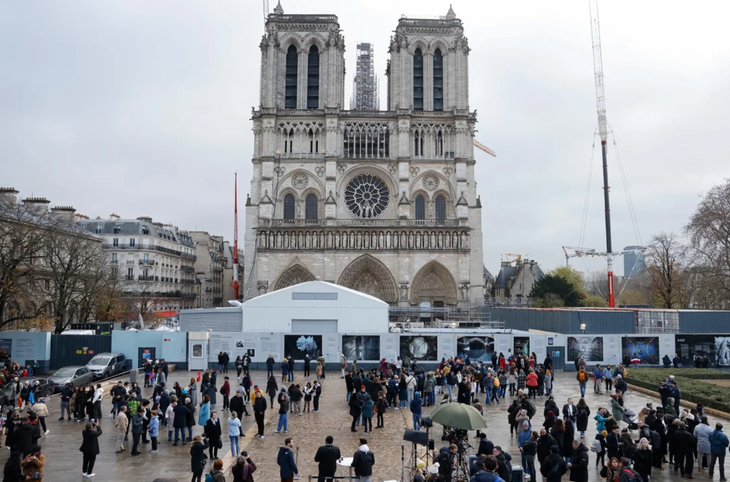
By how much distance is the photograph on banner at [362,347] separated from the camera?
80.8ft

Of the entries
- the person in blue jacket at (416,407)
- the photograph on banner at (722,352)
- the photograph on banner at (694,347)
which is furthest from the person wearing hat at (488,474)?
the photograph on banner at (722,352)

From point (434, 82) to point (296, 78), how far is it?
1235 cm

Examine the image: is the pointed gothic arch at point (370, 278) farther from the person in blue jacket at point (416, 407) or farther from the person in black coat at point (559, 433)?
the person in black coat at point (559, 433)

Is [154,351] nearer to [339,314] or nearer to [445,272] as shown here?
[339,314]

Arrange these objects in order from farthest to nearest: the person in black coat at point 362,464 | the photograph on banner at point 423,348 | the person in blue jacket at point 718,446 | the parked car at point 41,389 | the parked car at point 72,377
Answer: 1. the photograph on banner at point 423,348
2. the parked car at point 72,377
3. the parked car at point 41,389
4. the person in blue jacket at point 718,446
5. the person in black coat at point 362,464

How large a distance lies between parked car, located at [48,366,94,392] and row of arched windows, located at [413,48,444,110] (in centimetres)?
3796

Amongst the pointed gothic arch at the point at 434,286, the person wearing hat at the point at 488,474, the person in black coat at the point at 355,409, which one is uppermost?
the pointed gothic arch at the point at 434,286

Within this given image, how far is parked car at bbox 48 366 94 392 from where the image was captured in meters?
20.3

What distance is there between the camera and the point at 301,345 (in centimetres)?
2497

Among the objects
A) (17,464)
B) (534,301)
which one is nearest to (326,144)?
(534,301)

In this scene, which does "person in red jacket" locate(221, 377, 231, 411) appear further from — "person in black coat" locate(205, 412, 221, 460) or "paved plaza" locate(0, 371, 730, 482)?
"person in black coat" locate(205, 412, 221, 460)

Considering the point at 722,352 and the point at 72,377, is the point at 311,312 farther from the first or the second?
the point at 722,352

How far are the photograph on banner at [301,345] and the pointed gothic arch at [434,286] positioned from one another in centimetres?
2310

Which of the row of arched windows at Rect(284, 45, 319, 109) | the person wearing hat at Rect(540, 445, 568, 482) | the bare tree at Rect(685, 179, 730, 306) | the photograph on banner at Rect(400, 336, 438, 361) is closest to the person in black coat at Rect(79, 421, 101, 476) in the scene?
the person wearing hat at Rect(540, 445, 568, 482)
